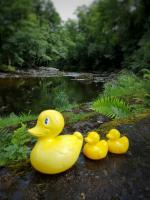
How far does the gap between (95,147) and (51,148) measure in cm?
58

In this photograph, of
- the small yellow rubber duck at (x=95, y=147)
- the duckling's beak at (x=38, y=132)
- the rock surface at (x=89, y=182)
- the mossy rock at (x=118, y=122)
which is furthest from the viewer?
the mossy rock at (x=118, y=122)

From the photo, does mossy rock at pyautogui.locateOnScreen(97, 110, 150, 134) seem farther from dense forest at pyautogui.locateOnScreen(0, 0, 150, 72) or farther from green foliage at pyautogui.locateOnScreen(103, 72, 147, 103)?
dense forest at pyautogui.locateOnScreen(0, 0, 150, 72)

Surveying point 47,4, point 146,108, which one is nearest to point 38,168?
point 146,108

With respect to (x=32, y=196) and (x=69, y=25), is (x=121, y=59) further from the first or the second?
(x=69, y=25)

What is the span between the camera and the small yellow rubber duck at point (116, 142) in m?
3.28

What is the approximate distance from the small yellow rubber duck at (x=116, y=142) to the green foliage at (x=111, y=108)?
4.68 ft

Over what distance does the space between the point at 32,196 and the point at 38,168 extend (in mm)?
281

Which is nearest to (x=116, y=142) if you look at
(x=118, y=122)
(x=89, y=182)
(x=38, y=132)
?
(x=89, y=182)

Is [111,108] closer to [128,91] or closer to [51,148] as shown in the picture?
[51,148]

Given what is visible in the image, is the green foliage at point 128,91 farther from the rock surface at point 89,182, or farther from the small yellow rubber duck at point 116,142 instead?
the rock surface at point 89,182

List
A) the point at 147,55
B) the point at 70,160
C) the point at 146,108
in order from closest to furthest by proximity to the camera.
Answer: the point at 70,160, the point at 146,108, the point at 147,55

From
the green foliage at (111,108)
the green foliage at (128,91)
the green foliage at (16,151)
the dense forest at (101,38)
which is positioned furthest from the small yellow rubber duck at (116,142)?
the dense forest at (101,38)

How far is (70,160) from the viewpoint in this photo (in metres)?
2.87

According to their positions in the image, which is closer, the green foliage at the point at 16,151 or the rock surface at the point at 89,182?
the rock surface at the point at 89,182
